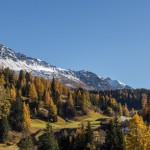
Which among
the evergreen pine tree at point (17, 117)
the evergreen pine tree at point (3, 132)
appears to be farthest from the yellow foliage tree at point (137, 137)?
the evergreen pine tree at point (17, 117)

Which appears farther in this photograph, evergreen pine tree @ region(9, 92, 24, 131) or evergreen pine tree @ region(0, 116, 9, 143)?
evergreen pine tree @ region(9, 92, 24, 131)

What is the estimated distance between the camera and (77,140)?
4697 inches

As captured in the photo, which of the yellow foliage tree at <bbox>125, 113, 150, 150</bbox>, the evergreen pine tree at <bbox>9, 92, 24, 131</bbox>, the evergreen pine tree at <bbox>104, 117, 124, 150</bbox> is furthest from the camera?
the evergreen pine tree at <bbox>9, 92, 24, 131</bbox>

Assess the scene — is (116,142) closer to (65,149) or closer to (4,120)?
(65,149)

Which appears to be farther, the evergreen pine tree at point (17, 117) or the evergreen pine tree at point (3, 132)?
the evergreen pine tree at point (17, 117)

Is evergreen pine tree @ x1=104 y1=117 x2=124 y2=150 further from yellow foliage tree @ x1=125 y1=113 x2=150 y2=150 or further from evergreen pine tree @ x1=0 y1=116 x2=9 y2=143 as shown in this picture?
evergreen pine tree @ x1=0 y1=116 x2=9 y2=143

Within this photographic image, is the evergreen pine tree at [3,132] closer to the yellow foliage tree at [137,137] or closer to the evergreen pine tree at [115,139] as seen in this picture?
the evergreen pine tree at [115,139]

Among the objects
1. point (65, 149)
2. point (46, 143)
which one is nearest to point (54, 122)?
point (65, 149)

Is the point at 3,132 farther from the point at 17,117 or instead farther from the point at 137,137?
the point at 137,137

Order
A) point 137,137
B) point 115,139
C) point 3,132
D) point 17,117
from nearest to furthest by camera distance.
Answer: point 137,137
point 115,139
point 3,132
point 17,117

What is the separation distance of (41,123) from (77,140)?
68.7m

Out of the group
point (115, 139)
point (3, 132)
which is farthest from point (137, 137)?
point (3, 132)

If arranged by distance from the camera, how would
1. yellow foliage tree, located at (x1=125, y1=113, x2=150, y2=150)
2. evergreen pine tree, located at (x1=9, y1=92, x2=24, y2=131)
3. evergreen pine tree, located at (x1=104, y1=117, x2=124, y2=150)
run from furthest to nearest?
evergreen pine tree, located at (x1=9, y1=92, x2=24, y2=131)
evergreen pine tree, located at (x1=104, y1=117, x2=124, y2=150)
yellow foliage tree, located at (x1=125, y1=113, x2=150, y2=150)

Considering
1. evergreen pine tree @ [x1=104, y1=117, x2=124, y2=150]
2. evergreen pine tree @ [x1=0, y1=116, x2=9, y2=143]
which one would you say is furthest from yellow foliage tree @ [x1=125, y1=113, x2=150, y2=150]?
evergreen pine tree @ [x1=0, y1=116, x2=9, y2=143]
